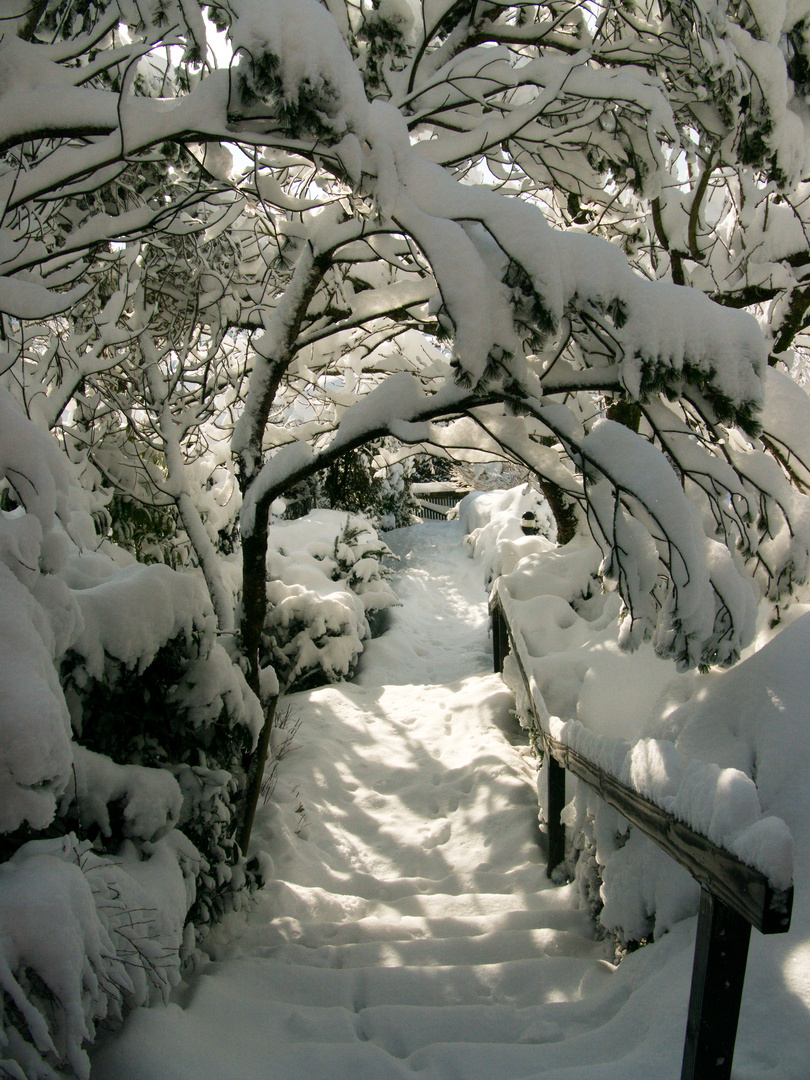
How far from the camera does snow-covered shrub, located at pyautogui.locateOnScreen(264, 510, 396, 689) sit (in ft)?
23.8

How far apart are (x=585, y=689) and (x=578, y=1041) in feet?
6.57

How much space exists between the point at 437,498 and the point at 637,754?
2381cm

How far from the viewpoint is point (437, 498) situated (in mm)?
25594

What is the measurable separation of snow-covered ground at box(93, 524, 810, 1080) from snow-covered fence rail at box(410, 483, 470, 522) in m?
18.4

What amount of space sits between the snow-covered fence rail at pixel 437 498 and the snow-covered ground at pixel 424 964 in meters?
18.4

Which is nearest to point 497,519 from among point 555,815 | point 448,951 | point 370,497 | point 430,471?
point 370,497

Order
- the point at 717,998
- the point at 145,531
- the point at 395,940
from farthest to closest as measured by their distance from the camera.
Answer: the point at 145,531
the point at 395,940
the point at 717,998

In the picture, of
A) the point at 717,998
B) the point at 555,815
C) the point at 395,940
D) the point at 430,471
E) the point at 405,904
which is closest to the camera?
the point at 717,998

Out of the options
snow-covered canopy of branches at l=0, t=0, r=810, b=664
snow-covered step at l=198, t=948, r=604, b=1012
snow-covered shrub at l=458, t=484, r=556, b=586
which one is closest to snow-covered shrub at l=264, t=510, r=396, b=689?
snow-covered shrub at l=458, t=484, r=556, b=586

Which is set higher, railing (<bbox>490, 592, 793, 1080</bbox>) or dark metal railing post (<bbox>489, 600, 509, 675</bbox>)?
railing (<bbox>490, 592, 793, 1080</bbox>)

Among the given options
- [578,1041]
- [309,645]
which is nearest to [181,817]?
[578,1041]

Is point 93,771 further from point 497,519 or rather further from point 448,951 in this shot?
point 497,519

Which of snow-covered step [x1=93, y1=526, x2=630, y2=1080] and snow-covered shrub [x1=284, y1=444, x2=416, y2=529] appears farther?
snow-covered shrub [x1=284, y1=444, x2=416, y2=529]

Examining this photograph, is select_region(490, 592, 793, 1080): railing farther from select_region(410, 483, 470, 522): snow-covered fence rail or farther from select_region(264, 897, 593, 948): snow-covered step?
select_region(410, 483, 470, 522): snow-covered fence rail
